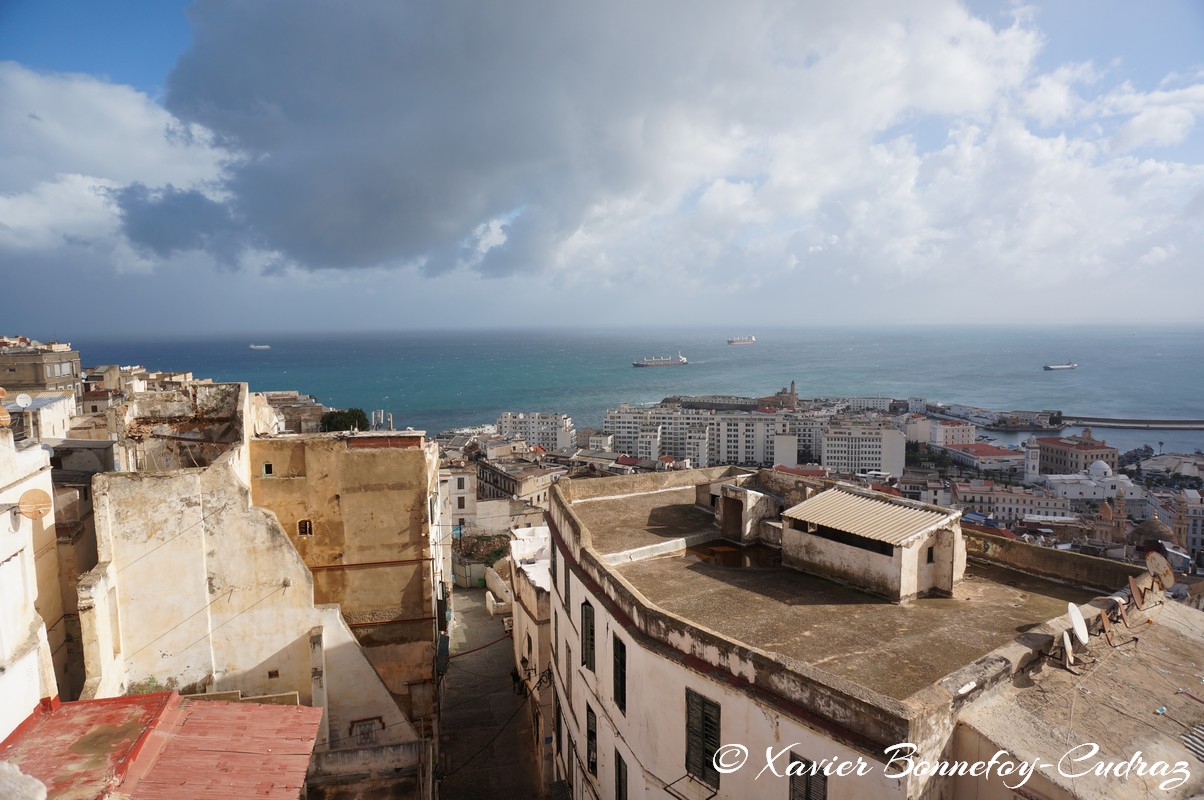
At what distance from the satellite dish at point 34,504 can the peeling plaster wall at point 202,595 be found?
0.95m

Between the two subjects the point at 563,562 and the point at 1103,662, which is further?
the point at 563,562

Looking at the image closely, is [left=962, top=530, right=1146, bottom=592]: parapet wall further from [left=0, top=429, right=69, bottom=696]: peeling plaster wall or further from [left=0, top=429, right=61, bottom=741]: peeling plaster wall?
[left=0, top=429, right=69, bottom=696]: peeling plaster wall

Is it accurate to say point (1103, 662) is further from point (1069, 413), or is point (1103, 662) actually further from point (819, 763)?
point (1069, 413)

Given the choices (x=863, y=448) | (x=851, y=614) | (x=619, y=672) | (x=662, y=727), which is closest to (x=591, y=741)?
(x=619, y=672)

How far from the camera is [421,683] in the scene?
1449 centimetres

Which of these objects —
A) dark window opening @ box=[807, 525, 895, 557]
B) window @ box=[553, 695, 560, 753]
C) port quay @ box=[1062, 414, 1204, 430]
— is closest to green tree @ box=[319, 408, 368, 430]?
window @ box=[553, 695, 560, 753]

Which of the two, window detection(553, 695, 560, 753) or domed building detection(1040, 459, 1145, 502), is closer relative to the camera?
window detection(553, 695, 560, 753)

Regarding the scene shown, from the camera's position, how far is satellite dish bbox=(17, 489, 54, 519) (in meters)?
9.26

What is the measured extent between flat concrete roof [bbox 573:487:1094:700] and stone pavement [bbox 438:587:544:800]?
292 inches

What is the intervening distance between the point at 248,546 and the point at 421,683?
5023mm

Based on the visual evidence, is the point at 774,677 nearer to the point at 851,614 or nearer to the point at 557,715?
the point at 851,614

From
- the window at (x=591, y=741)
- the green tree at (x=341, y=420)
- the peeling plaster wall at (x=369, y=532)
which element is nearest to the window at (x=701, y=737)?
the window at (x=591, y=741)

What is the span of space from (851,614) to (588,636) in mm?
4086

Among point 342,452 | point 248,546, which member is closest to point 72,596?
point 248,546
